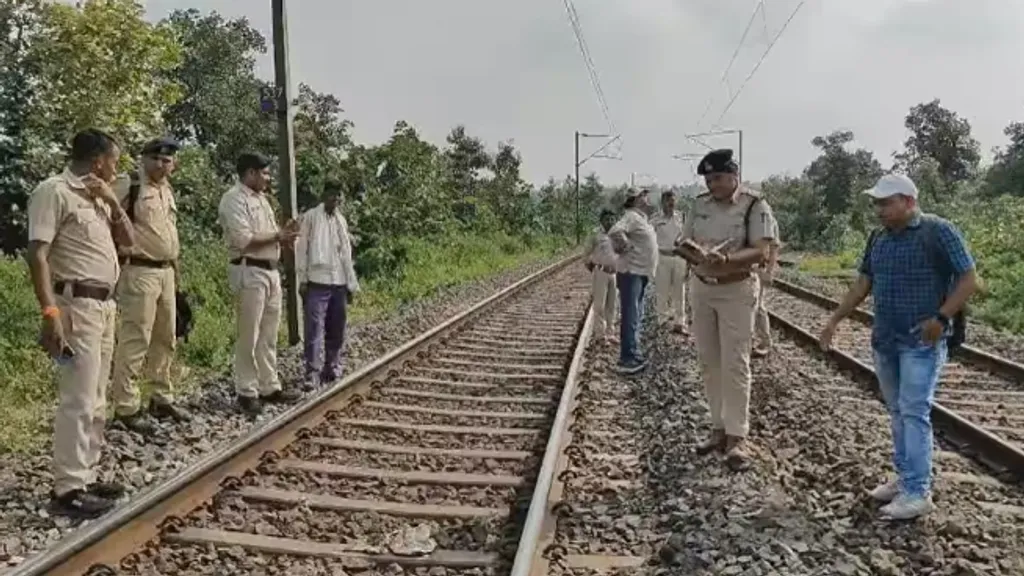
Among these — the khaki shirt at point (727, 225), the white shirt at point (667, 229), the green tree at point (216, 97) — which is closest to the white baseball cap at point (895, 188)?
the khaki shirt at point (727, 225)

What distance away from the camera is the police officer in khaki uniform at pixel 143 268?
241 inches

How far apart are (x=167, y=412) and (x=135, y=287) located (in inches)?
36.3

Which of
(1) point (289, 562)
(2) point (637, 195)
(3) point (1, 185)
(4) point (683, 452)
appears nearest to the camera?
(1) point (289, 562)

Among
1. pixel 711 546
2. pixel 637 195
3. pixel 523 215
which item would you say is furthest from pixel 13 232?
pixel 523 215

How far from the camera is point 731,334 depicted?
560 centimetres

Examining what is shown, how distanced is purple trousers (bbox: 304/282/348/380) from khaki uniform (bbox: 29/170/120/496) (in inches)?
113

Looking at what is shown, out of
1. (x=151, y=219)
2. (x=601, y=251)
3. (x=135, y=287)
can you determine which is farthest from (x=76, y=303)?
(x=601, y=251)

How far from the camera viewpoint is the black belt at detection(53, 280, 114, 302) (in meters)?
4.88

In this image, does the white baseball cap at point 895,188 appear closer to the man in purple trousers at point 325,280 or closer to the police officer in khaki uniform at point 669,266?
the man in purple trousers at point 325,280

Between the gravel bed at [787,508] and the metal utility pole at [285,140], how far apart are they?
4046 mm

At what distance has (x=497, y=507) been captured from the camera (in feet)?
15.9

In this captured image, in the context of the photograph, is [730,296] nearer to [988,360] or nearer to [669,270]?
[988,360]

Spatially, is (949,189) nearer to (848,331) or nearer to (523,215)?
(523,215)

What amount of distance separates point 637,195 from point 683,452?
3.89 meters
